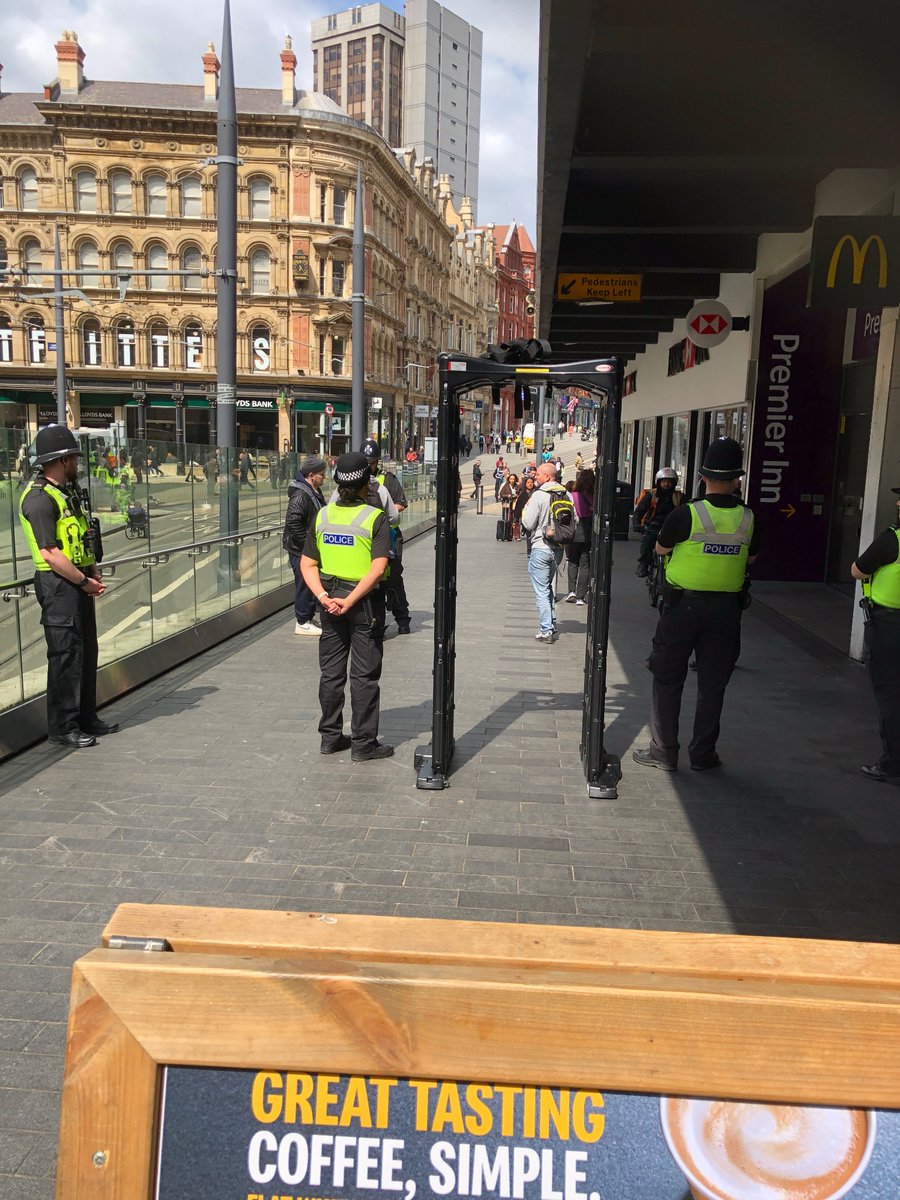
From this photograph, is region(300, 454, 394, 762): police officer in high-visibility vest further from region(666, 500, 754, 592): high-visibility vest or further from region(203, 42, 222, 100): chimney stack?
region(203, 42, 222, 100): chimney stack

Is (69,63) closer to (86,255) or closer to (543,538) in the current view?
(86,255)

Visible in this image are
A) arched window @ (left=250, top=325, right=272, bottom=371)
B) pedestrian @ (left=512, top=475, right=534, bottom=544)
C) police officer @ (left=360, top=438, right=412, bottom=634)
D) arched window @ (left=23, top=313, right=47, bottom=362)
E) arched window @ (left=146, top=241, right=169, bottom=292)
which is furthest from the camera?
arched window @ (left=250, top=325, right=272, bottom=371)

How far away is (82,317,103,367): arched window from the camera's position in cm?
5138

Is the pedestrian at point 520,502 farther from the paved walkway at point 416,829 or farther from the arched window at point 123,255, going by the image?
the arched window at point 123,255

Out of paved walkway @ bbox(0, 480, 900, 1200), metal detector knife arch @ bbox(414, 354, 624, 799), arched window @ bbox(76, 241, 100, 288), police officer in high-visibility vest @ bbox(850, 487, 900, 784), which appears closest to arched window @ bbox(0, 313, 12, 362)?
arched window @ bbox(76, 241, 100, 288)

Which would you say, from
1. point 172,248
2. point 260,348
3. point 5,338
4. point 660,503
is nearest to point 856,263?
point 660,503

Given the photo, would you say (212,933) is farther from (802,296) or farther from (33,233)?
(33,233)

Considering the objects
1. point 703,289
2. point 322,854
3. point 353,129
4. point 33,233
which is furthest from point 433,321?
point 322,854

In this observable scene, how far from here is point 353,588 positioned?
19.3 feet

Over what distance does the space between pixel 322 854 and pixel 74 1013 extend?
9.99ft

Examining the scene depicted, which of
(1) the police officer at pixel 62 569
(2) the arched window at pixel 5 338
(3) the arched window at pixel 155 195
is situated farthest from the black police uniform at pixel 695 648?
(2) the arched window at pixel 5 338

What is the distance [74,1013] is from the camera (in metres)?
1.59

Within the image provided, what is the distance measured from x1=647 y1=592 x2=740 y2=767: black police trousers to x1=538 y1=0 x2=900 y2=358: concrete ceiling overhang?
304cm

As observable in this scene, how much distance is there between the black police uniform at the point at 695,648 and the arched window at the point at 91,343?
51.5 meters
